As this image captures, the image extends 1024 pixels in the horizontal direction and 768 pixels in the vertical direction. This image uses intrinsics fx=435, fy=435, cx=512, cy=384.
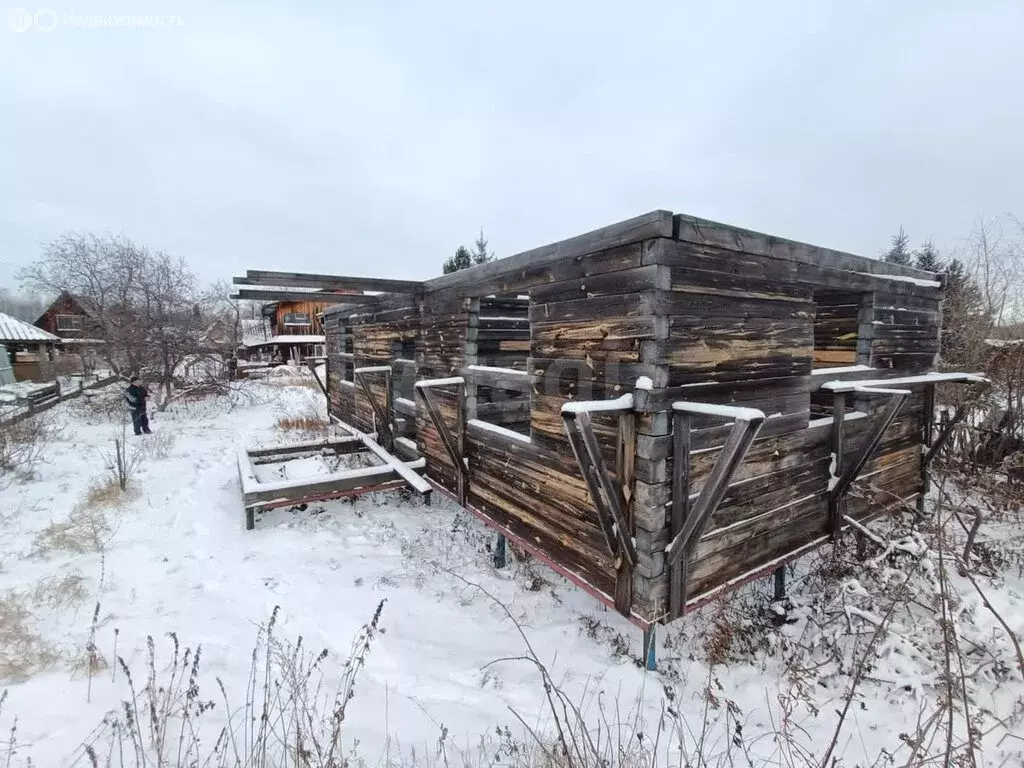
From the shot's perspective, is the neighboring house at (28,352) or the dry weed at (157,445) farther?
the neighboring house at (28,352)

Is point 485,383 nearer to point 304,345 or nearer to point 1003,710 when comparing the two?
point 1003,710

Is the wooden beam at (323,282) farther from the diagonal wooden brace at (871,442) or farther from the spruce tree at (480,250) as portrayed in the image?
the spruce tree at (480,250)

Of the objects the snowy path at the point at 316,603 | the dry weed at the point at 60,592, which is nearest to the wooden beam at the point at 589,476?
the snowy path at the point at 316,603

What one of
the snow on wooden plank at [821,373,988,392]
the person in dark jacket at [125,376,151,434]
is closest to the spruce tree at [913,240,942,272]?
the snow on wooden plank at [821,373,988,392]

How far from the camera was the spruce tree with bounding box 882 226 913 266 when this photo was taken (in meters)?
24.2

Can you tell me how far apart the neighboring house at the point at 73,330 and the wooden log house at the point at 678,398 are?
19.7 m

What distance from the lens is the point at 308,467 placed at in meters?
9.15

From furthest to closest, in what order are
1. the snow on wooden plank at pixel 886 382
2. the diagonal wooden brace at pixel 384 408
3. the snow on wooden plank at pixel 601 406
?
the diagonal wooden brace at pixel 384 408
the snow on wooden plank at pixel 886 382
the snow on wooden plank at pixel 601 406

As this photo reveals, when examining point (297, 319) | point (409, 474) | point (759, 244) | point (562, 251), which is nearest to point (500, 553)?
point (409, 474)

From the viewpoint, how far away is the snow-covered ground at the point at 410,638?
3.25 metres

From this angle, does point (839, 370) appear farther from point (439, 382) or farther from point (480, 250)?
point (480, 250)

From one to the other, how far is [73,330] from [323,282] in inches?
1460

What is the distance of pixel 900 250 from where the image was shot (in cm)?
2484

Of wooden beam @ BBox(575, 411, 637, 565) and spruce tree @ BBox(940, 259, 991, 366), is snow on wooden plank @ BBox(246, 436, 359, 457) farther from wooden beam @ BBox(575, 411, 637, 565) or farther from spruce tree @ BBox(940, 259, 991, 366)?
spruce tree @ BBox(940, 259, 991, 366)
